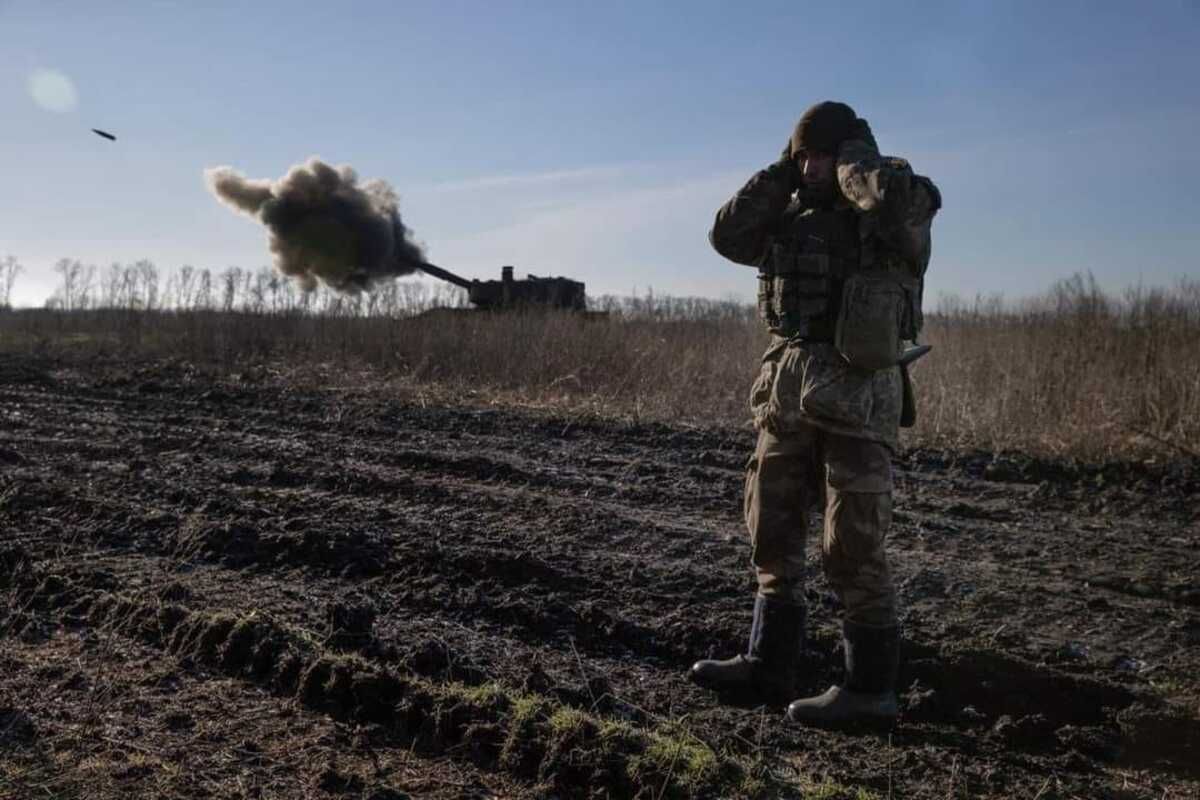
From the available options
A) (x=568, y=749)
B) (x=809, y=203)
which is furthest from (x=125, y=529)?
(x=809, y=203)

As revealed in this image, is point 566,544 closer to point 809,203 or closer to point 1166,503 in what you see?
point 809,203

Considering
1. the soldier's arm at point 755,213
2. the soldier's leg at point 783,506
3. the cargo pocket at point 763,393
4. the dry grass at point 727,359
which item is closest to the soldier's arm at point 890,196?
the soldier's arm at point 755,213

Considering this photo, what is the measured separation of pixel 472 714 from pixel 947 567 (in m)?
2.68

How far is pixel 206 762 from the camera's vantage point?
2799 millimetres

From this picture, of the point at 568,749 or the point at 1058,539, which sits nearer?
the point at 568,749

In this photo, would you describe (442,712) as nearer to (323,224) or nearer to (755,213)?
(755,213)

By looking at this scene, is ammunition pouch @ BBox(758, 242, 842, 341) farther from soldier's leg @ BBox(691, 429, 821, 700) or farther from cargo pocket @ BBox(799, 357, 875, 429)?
soldier's leg @ BBox(691, 429, 821, 700)

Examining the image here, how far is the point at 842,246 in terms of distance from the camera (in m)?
3.28

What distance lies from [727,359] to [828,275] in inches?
329

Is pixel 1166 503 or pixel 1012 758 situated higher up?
pixel 1166 503

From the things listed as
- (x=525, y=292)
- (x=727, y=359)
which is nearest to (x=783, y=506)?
(x=727, y=359)

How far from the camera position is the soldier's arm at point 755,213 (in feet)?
11.2

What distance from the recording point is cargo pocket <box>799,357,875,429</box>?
10.3ft

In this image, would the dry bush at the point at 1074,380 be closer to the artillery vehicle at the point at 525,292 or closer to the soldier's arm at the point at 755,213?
the soldier's arm at the point at 755,213
